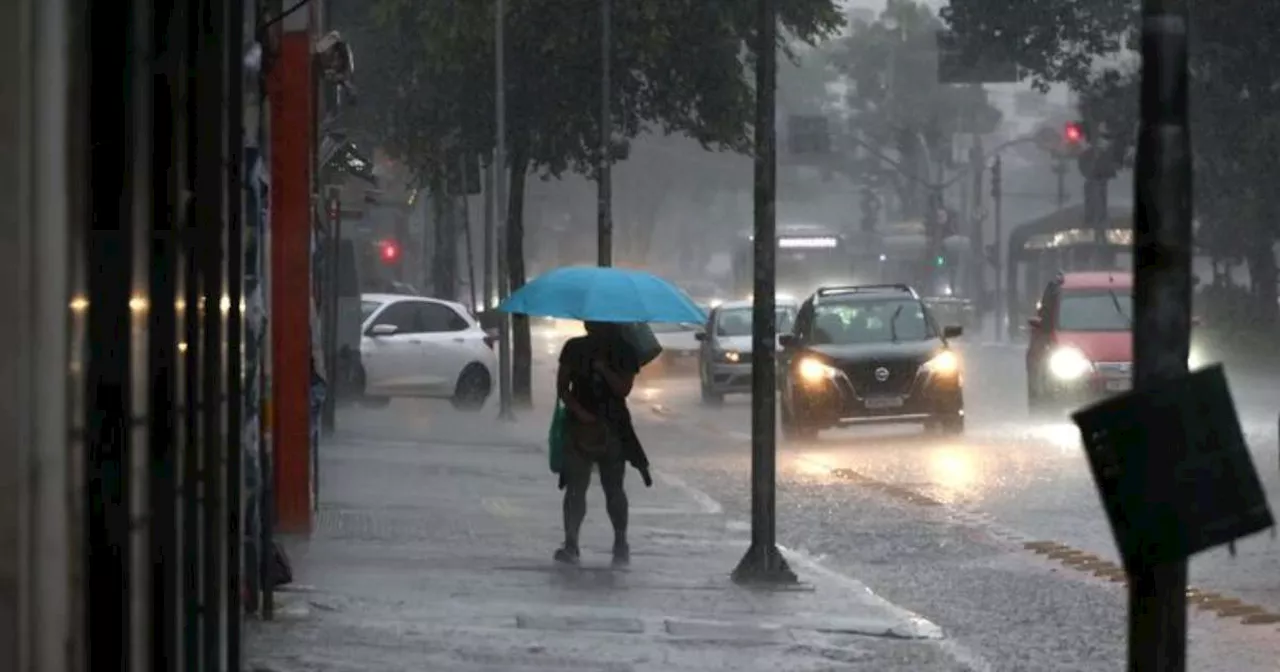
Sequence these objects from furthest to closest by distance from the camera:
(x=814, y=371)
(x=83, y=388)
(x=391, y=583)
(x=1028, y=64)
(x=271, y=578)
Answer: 1. (x=1028, y=64)
2. (x=814, y=371)
3. (x=391, y=583)
4. (x=271, y=578)
5. (x=83, y=388)

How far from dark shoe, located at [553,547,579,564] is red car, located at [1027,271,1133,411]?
1603 centimetres

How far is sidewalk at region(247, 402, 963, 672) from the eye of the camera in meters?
12.1

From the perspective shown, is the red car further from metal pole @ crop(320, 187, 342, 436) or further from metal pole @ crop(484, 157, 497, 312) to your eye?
metal pole @ crop(484, 157, 497, 312)

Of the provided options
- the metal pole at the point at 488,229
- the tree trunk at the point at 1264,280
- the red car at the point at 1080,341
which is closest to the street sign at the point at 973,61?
the tree trunk at the point at 1264,280

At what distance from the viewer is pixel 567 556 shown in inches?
639

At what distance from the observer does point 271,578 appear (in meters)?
13.0

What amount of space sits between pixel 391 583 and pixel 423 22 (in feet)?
79.5

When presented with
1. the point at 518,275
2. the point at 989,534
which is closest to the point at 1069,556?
the point at 989,534

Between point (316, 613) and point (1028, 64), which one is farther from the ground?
point (1028, 64)

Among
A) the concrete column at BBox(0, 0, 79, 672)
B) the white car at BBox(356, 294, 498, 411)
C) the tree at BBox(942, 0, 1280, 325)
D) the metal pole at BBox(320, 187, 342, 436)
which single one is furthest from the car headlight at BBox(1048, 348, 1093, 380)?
the concrete column at BBox(0, 0, 79, 672)

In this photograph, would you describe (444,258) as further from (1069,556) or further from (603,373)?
(603,373)

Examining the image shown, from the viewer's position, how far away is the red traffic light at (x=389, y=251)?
5158 centimetres

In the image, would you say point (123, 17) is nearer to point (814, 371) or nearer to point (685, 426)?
point (814, 371)

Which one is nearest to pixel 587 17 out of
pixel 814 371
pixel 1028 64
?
pixel 814 371
